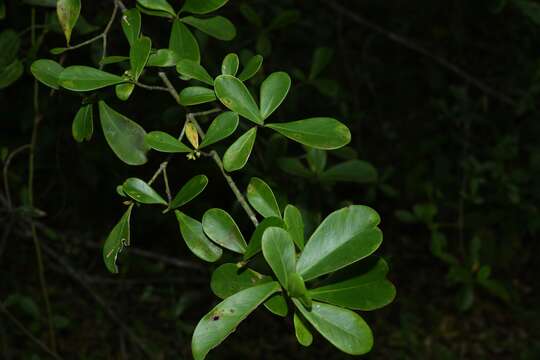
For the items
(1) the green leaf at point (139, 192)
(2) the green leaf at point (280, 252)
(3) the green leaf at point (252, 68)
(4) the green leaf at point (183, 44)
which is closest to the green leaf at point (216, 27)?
(4) the green leaf at point (183, 44)

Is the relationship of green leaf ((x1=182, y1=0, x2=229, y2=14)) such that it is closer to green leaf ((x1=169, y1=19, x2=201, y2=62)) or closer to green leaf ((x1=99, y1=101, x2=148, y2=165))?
green leaf ((x1=169, y1=19, x2=201, y2=62))

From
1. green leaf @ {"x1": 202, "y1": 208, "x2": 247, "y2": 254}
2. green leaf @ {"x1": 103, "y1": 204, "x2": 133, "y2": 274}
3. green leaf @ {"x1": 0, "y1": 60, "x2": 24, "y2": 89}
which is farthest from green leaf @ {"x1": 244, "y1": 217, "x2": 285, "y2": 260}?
green leaf @ {"x1": 0, "y1": 60, "x2": 24, "y2": 89}

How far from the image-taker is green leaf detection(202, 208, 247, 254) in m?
0.65

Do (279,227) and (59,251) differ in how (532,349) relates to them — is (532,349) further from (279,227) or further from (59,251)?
(279,227)

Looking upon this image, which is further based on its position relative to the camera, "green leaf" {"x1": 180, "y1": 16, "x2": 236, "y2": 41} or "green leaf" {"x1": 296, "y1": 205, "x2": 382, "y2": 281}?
"green leaf" {"x1": 180, "y1": 16, "x2": 236, "y2": 41}

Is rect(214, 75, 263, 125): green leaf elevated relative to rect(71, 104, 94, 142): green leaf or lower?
elevated

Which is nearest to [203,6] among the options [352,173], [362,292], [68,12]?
[68,12]

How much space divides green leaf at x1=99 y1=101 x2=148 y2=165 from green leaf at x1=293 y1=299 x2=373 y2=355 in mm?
285

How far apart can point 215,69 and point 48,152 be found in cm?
60

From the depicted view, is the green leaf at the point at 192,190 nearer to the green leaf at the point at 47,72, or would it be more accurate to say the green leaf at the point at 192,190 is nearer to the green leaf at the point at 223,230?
the green leaf at the point at 223,230

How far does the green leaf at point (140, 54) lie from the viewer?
26.9 inches

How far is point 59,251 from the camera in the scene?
6.34ft

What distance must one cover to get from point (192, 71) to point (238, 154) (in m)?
0.12

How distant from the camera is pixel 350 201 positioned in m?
1.53
